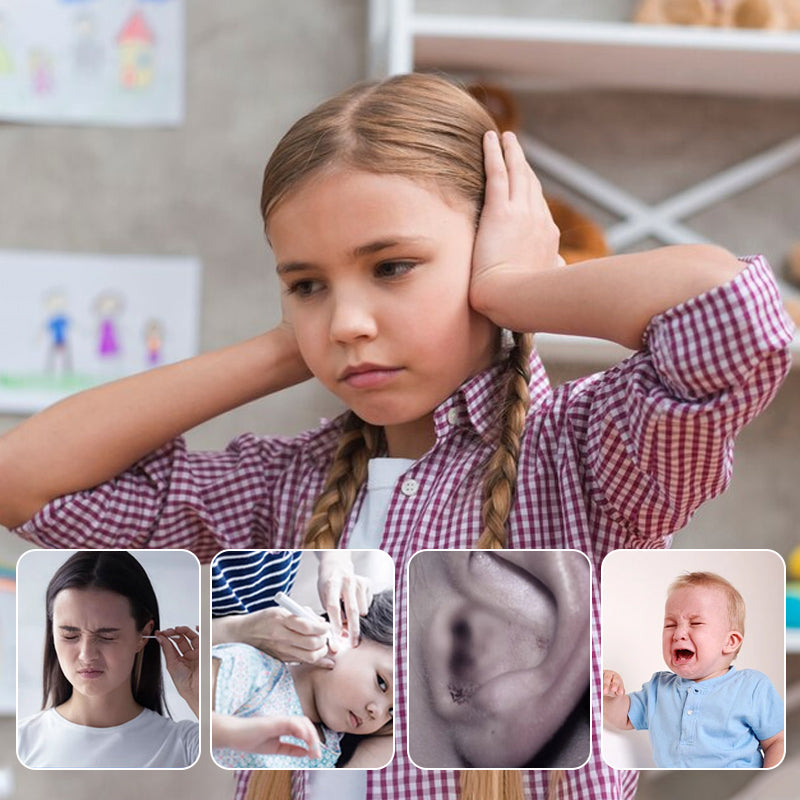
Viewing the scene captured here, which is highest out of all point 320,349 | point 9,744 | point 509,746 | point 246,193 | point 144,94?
point 144,94

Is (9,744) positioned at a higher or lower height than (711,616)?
lower

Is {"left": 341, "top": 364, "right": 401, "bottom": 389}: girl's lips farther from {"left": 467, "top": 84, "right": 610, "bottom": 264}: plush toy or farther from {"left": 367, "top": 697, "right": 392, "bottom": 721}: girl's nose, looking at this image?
{"left": 467, "top": 84, "right": 610, "bottom": 264}: plush toy

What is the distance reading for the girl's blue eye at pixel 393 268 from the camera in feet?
1.63

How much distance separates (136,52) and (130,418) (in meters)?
0.84

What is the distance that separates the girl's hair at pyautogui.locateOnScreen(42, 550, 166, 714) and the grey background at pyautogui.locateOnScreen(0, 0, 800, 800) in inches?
35.3

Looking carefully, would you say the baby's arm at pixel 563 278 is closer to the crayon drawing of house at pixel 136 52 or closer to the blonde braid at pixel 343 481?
the blonde braid at pixel 343 481

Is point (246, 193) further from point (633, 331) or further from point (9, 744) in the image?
point (633, 331)

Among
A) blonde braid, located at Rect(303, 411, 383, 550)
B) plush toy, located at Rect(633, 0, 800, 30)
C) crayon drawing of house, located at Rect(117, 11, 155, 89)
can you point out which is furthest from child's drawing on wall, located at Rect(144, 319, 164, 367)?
blonde braid, located at Rect(303, 411, 383, 550)

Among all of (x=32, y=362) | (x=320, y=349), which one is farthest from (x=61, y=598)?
(x=32, y=362)

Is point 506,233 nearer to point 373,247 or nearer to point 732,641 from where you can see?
point 373,247

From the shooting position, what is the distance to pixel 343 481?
58 centimetres

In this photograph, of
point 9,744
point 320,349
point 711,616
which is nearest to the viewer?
point 711,616

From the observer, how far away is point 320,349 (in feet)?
1.69

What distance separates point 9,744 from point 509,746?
1.04m
